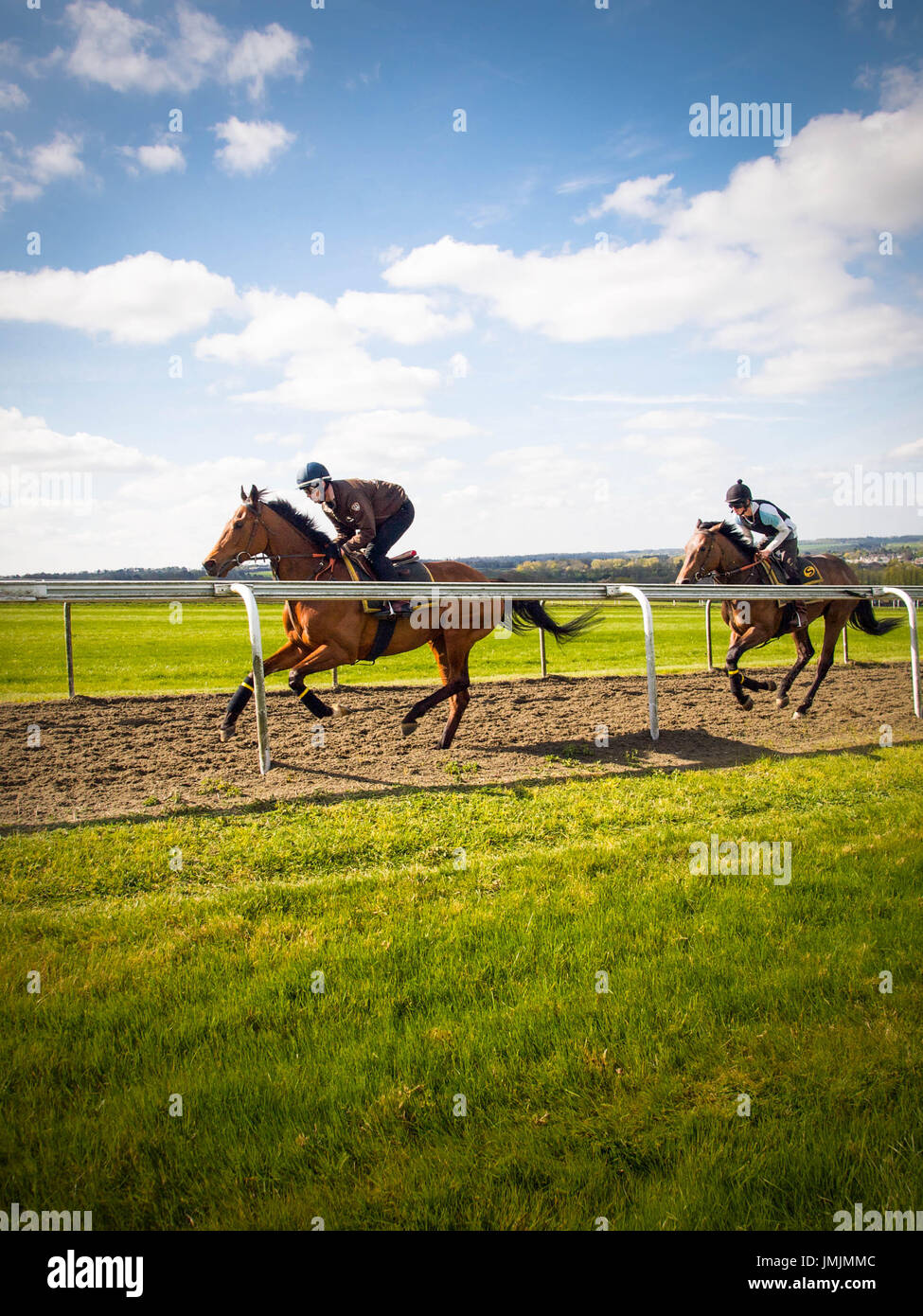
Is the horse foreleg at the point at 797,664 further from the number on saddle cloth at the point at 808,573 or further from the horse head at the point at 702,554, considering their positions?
the horse head at the point at 702,554

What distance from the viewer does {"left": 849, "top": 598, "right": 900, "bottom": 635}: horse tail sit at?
1077 cm

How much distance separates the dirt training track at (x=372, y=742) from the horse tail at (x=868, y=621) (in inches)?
34.6

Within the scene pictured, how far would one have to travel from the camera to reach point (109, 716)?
350 inches

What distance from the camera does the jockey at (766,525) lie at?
31.5ft

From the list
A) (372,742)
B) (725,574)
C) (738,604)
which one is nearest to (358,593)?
(372,742)

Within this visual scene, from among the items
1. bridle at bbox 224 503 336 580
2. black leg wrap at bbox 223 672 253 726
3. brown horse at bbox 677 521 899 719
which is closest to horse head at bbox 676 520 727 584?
brown horse at bbox 677 521 899 719

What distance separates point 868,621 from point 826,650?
1.27m

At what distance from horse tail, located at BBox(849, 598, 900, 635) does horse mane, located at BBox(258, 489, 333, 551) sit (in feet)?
24.6

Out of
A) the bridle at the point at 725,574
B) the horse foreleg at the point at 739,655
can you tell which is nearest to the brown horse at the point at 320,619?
the bridle at the point at 725,574

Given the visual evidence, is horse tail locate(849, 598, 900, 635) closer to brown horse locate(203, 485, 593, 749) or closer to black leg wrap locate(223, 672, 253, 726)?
brown horse locate(203, 485, 593, 749)

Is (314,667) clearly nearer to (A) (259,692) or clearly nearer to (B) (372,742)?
(B) (372,742)

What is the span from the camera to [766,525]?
9.69 metres
